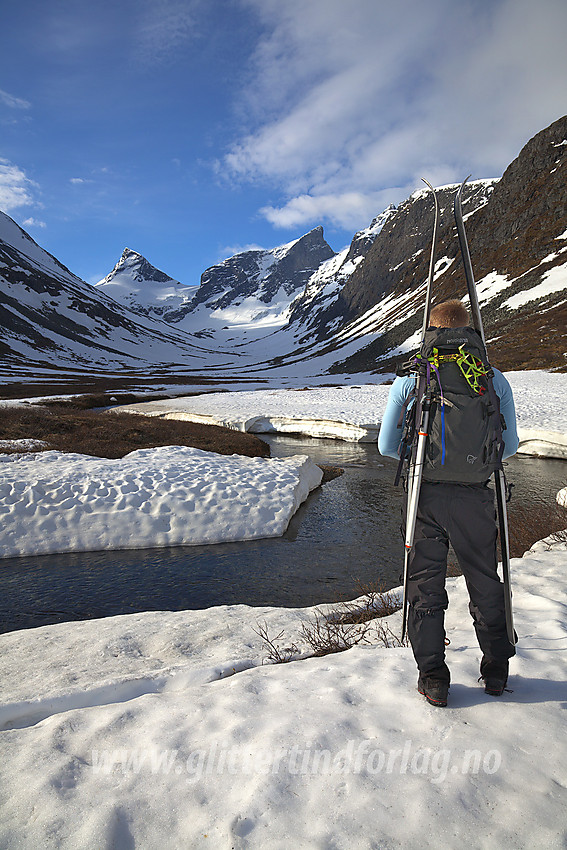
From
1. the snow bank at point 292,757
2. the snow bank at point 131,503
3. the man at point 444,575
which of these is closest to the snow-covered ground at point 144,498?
the snow bank at point 131,503

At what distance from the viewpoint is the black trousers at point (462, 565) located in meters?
3.74

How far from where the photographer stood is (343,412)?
30781mm

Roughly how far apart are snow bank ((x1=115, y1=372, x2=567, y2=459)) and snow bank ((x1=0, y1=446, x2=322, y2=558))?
1252cm

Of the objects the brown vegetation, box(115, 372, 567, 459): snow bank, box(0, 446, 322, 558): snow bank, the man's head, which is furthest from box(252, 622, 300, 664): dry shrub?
box(115, 372, 567, 459): snow bank

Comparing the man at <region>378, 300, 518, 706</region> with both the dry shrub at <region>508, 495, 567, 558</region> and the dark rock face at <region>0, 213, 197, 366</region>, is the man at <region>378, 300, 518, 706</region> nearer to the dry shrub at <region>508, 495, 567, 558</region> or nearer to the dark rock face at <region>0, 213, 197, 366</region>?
the dry shrub at <region>508, 495, 567, 558</region>

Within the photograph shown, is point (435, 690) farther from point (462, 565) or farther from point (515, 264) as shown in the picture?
point (515, 264)

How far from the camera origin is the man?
3.74 m

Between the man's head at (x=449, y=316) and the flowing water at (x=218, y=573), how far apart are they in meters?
5.75

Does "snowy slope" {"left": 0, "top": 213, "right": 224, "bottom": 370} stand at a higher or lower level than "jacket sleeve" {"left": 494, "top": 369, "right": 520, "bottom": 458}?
higher

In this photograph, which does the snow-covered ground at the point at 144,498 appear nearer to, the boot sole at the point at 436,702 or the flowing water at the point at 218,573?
the flowing water at the point at 218,573

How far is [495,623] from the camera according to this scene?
12.5ft

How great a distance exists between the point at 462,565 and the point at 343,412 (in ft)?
88.9

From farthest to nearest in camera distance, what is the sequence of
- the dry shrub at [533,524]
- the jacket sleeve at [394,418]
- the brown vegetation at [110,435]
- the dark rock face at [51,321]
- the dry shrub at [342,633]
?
the dark rock face at [51,321], the brown vegetation at [110,435], the dry shrub at [533,524], the dry shrub at [342,633], the jacket sleeve at [394,418]

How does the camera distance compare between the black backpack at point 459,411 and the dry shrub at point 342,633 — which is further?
the dry shrub at point 342,633
